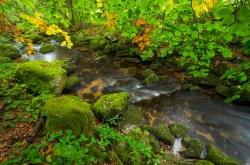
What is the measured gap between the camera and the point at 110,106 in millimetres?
7543

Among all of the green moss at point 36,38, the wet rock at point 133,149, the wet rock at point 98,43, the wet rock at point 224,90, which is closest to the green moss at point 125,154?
the wet rock at point 133,149

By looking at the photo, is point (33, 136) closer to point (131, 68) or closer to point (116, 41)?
point (131, 68)

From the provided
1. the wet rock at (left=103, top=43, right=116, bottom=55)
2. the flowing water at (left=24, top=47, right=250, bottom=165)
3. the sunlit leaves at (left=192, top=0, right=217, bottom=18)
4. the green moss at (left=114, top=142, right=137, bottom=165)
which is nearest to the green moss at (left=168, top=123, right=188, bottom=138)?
the flowing water at (left=24, top=47, right=250, bottom=165)

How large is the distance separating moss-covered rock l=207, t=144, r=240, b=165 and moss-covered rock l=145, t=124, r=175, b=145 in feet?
3.31

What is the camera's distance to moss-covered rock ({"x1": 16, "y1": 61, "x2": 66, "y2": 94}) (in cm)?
850

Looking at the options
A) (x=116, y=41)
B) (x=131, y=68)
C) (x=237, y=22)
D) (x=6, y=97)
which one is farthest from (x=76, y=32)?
(x=237, y=22)

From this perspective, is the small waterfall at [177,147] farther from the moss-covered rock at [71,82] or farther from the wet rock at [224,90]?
the moss-covered rock at [71,82]

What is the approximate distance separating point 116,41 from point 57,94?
23.9 ft

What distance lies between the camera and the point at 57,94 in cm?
902

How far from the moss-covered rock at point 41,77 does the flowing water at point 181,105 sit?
0.88m

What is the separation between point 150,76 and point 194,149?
196 inches

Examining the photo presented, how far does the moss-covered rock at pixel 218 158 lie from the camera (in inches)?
253

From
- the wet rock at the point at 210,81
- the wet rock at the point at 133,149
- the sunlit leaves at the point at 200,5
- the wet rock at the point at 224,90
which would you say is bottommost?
the wet rock at the point at 133,149

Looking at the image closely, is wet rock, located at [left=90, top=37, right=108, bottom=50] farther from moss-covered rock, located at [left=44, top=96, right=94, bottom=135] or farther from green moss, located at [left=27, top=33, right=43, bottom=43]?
moss-covered rock, located at [left=44, top=96, right=94, bottom=135]
